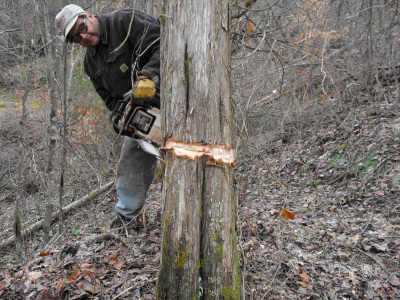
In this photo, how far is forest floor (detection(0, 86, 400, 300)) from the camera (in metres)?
2.06

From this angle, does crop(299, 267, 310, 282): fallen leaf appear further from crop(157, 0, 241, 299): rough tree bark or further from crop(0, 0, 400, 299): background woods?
crop(157, 0, 241, 299): rough tree bark

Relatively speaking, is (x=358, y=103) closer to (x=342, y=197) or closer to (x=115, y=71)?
(x=342, y=197)

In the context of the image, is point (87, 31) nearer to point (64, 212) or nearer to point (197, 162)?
point (197, 162)

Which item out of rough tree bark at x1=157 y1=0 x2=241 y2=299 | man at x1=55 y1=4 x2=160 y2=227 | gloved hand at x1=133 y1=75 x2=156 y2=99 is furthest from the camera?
man at x1=55 y1=4 x2=160 y2=227

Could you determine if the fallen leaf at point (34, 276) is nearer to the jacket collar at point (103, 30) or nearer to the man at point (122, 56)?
the man at point (122, 56)

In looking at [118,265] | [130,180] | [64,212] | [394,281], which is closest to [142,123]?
[130,180]

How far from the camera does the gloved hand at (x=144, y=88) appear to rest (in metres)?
2.62

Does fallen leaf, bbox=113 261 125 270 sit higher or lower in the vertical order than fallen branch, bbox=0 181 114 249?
higher

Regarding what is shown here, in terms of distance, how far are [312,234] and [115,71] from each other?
2.88m

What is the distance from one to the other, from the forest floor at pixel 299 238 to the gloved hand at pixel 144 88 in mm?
1054

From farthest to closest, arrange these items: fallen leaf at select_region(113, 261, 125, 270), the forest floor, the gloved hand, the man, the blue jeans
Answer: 1. the blue jeans
2. the man
3. the gloved hand
4. fallen leaf at select_region(113, 261, 125, 270)
5. the forest floor

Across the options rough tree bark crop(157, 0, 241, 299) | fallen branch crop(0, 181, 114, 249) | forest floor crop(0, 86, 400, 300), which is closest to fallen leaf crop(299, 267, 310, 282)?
forest floor crop(0, 86, 400, 300)

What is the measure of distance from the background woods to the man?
0.31 meters

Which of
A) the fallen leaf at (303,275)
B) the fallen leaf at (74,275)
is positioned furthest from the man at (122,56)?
the fallen leaf at (303,275)
